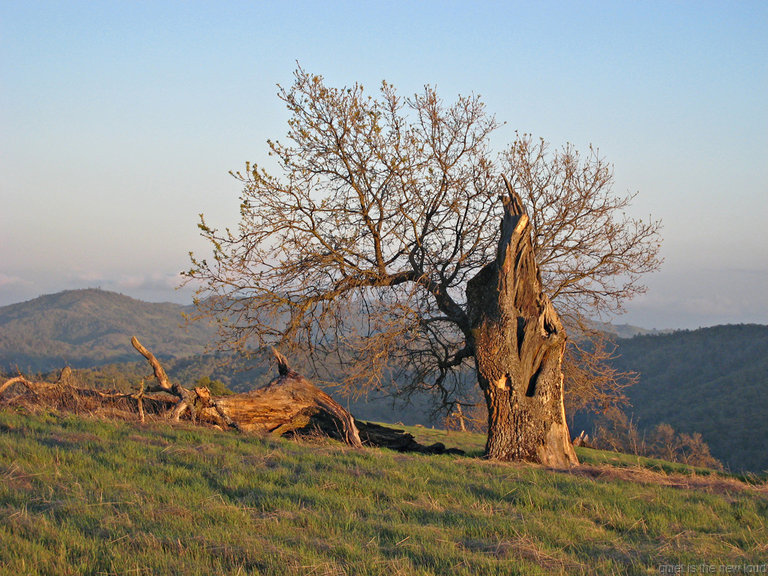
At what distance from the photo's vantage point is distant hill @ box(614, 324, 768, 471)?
58.3 meters

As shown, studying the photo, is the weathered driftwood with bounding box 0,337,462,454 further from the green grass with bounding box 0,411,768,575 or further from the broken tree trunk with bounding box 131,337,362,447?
the green grass with bounding box 0,411,768,575

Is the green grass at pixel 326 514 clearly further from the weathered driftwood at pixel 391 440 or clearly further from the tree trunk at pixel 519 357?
the weathered driftwood at pixel 391 440

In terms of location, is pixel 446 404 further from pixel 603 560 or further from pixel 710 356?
pixel 710 356

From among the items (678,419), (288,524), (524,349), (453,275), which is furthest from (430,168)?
(678,419)

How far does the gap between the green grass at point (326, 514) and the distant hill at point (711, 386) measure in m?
48.8

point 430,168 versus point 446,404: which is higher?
point 430,168

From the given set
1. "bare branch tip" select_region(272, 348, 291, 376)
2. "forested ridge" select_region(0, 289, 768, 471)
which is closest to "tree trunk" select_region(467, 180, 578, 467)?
"bare branch tip" select_region(272, 348, 291, 376)

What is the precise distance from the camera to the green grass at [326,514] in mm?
4973

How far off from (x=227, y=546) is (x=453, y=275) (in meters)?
10.4

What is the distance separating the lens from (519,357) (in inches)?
533

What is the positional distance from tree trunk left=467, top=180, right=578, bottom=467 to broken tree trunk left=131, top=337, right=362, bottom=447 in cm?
322

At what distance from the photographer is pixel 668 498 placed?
26.7ft

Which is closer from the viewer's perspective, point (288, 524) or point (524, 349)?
point (288, 524)

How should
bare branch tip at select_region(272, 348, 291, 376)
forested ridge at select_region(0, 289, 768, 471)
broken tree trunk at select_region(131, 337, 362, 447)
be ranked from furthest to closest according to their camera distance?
forested ridge at select_region(0, 289, 768, 471), bare branch tip at select_region(272, 348, 291, 376), broken tree trunk at select_region(131, 337, 362, 447)
